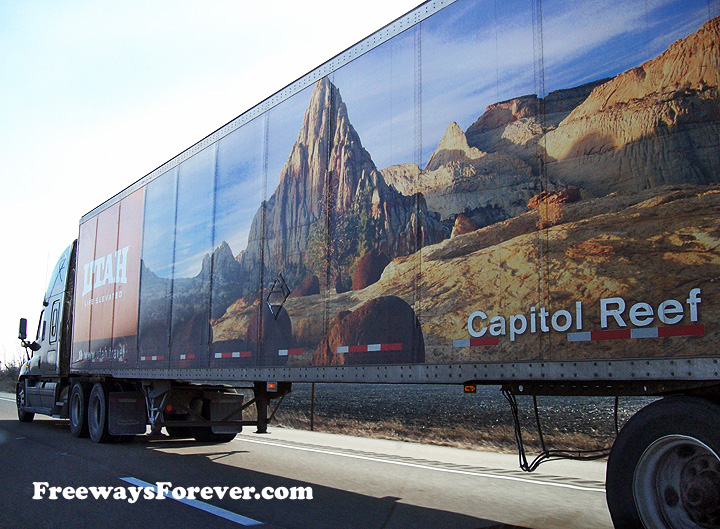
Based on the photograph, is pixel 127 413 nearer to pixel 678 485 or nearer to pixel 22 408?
pixel 22 408

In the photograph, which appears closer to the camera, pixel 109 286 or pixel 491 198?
pixel 491 198

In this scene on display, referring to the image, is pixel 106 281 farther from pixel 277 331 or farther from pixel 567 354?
pixel 567 354

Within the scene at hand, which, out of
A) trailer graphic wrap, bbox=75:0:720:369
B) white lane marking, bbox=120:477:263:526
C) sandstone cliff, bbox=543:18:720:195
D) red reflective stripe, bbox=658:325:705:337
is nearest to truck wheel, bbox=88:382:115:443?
trailer graphic wrap, bbox=75:0:720:369

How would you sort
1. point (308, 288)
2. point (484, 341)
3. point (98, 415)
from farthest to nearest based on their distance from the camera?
point (98, 415), point (308, 288), point (484, 341)

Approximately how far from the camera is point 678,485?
4375 millimetres

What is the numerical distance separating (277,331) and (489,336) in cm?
339

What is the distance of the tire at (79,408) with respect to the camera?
13.3 m

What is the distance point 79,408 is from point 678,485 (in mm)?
12135

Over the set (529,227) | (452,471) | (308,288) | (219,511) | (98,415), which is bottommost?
(452,471)

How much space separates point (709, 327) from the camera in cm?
413

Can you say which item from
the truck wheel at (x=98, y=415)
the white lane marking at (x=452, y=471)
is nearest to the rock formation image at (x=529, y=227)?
the white lane marking at (x=452, y=471)

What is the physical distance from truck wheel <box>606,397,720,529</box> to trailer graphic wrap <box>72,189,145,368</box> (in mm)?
9385

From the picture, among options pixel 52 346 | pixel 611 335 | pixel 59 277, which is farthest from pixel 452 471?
pixel 59 277

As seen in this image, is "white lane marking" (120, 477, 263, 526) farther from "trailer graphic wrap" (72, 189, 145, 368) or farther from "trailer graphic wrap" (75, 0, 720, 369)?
"trailer graphic wrap" (72, 189, 145, 368)
